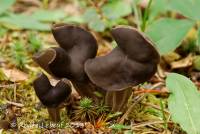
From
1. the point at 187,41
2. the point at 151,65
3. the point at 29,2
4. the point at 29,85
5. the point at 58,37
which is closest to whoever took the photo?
the point at 151,65

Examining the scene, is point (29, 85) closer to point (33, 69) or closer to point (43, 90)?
point (33, 69)

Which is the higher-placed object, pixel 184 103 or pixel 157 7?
pixel 157 7

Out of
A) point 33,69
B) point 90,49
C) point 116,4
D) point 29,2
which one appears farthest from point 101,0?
point 90,49

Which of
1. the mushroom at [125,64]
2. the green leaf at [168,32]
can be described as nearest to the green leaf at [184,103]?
the mushroom at [125,64]

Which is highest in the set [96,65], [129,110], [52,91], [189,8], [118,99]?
[189,8]

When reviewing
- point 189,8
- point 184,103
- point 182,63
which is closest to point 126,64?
point 184,103

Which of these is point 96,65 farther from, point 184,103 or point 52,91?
point 184,103

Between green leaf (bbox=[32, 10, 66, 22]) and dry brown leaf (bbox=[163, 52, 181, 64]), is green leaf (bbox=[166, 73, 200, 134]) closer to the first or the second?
dry brown leaf (bbox=[163, 52, 181, 64])
